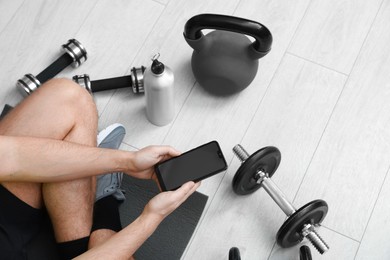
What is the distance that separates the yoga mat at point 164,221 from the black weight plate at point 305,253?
1.01ft

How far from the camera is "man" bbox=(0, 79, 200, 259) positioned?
1.12m

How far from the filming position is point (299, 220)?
130cm

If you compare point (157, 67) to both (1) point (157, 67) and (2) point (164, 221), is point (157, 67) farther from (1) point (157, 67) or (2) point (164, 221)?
(2) point (164, 221)

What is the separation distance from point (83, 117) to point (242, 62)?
20.1 inches

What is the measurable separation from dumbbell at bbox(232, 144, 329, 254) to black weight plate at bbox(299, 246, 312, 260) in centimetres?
3

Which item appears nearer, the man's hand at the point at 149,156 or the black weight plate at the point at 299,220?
the man's hand at the point at 149,156

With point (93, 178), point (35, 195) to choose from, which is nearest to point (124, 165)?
point (93, 178)

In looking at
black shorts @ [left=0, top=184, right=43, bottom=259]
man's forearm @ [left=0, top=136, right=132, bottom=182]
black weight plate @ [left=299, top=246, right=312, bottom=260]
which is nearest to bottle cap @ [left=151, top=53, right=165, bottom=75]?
man's forearm @ [left=0, top=136, right=132, bottom=182]

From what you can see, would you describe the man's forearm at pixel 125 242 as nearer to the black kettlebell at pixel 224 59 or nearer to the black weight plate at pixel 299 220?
the black weight plate at pixel 299 220

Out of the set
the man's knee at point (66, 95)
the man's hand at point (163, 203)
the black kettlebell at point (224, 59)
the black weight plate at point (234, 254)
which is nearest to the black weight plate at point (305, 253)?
the black weight plate at point (234, 254)

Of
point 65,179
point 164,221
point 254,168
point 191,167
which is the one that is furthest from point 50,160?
point 254,168

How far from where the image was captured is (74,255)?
3.80ft

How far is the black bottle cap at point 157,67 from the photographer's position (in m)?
1.33

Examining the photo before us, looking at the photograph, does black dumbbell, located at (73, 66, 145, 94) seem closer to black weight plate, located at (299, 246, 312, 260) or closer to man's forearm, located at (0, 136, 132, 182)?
man's forearm, located at (0, 136, 132, 182)
